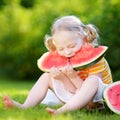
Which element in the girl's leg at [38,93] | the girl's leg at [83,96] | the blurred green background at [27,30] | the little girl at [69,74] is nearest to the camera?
the girl's leg at [83,96]

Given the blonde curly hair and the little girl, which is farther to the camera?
the blonde curly hair

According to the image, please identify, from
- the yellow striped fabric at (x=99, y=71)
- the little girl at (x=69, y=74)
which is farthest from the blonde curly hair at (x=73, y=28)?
the yellow striped fabric at (x=99, y=71)

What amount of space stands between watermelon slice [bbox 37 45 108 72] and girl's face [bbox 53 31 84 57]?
2.8 inches

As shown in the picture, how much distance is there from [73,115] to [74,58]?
2.25 ft

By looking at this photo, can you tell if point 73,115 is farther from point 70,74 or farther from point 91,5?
point 91,5

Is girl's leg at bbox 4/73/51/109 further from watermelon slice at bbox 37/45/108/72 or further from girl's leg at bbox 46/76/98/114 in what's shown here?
girl's leg at bbox 46/76/98/114

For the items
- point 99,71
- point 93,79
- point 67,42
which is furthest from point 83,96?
point 67,42

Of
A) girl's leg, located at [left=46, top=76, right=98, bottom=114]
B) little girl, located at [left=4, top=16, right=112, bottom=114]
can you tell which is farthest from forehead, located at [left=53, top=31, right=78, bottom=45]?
girl's leg, located at [left=46, top=76, right=98, bottom=114]

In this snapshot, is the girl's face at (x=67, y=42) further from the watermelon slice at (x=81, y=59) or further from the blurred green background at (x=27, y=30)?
the blurred green background at (x=27, y=30)

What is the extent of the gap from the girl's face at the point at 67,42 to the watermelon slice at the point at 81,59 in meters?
0.07

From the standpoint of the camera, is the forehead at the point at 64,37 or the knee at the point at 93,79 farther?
the forehead at the point at 64,37

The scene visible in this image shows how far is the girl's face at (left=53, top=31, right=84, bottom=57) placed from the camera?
4414 mm

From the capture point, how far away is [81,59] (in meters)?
4.53

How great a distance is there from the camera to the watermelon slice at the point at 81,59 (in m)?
4.47
